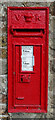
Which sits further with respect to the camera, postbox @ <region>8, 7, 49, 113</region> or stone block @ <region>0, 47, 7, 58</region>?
stone block @ <region>0, 47, 7, 58</region>

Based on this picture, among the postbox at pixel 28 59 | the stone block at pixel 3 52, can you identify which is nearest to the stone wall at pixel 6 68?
the stone block at pixel 3 52

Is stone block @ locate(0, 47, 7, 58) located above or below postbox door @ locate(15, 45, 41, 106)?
above

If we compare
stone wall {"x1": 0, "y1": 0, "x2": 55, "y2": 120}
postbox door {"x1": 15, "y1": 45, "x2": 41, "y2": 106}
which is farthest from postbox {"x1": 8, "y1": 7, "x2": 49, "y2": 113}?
stone wall {"x1": 0, "y1": 0, "x2": 55, "y2": 120}

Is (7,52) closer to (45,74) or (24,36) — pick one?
(24,36)

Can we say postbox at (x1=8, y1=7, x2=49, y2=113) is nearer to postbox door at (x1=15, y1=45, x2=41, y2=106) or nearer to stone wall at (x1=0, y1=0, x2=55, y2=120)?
postbox door at (x1=15, y1=45, x2=41, y2=106)

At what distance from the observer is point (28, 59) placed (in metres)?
2.03

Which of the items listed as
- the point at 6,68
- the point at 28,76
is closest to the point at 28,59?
the point at 28,76

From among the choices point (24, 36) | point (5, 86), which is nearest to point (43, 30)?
point (24, 36)

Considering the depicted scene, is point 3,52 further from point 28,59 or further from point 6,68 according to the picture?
point 28,59

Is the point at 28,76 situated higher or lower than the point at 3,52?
lower

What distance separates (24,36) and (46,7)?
0.47 meters

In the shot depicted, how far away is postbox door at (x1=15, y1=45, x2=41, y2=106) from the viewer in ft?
6.60

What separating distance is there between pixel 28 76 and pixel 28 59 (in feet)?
0.74

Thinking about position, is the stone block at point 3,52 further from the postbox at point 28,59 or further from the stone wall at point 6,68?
the postbox at point 28,59
